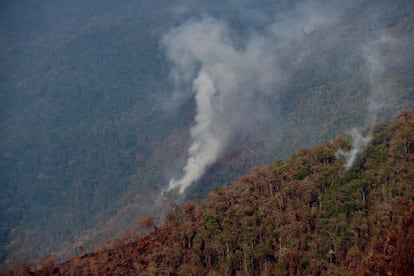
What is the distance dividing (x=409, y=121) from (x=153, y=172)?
9403 centimetres

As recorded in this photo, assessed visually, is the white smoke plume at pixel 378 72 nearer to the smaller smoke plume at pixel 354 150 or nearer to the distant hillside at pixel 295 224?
the smaller smoke plume at pixel 354 150

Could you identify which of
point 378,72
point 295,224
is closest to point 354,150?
point 295,224

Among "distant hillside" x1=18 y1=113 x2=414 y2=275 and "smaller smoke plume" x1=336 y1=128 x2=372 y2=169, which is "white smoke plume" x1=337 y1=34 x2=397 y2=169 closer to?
"smaller smoke plume" x1=336 y1=128 x2=372 y2=169

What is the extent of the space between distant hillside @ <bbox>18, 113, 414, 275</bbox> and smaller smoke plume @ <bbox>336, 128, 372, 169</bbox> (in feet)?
1.75

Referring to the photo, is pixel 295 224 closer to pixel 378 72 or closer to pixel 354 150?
pixel 354 150

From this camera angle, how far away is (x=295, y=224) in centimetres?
4894

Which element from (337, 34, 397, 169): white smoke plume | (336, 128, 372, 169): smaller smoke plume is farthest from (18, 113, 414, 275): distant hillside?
(337, 34, 397, 169): white smoke plume

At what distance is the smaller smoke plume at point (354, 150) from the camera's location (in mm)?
54938

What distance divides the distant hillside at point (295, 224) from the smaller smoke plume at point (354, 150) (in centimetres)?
53

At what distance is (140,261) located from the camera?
49.8m

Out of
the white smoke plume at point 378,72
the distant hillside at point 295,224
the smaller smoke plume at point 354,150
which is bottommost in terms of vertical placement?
the distant hillside at point 295,224

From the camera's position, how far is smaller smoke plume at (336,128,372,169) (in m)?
54.9

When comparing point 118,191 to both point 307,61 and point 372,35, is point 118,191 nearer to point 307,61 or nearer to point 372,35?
point 307,61

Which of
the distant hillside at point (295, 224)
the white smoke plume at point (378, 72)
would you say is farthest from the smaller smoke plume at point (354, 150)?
the white smoke plume at point (378, 72)
